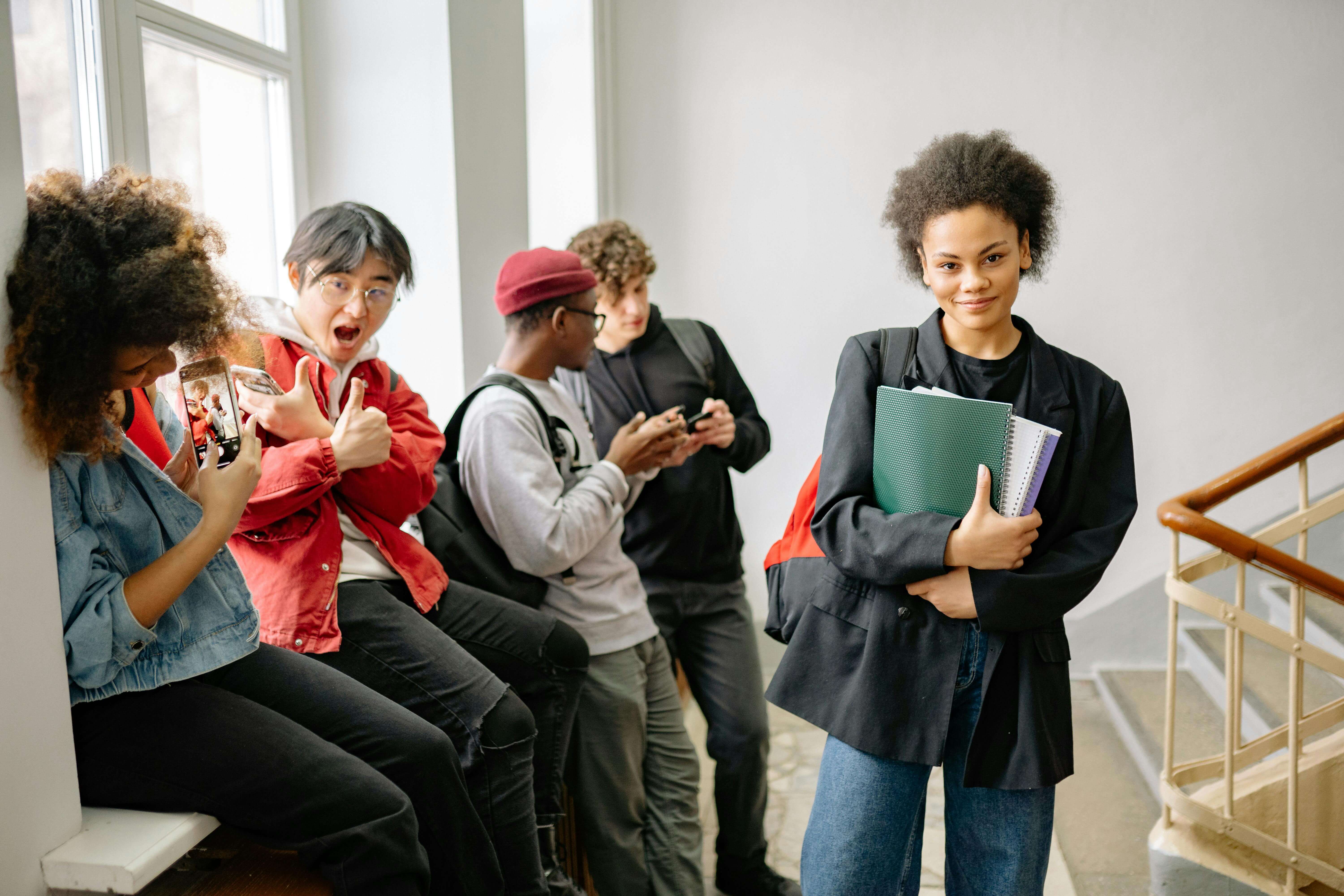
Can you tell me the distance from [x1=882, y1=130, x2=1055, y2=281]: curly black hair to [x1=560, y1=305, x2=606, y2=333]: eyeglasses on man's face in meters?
0.80

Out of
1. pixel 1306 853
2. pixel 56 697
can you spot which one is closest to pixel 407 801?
pixel 56 697

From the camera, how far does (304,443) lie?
153cm

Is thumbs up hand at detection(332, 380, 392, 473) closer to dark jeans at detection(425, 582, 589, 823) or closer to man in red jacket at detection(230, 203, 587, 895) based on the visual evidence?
man in red jacket at detection(230, 203, 587, 895)

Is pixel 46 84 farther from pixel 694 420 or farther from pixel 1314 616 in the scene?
pixel 1314 616

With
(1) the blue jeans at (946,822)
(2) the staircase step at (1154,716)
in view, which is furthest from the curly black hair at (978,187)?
(2) the staircase step at (1154,716)

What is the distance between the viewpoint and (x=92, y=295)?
113 cm

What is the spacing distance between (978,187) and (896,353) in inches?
9.9

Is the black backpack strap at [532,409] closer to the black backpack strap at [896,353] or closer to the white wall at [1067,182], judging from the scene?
the black backpack strap at [896,353]

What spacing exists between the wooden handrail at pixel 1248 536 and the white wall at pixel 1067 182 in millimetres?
1490

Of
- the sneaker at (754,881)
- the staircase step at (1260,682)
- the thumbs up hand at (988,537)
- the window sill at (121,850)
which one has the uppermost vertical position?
the thumbs up hand at (988,537)

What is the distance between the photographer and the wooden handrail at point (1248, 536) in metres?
2.26

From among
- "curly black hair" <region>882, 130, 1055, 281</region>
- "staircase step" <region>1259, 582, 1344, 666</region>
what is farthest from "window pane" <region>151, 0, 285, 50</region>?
"staircase step" <region>1259, 582, 1344, 666</region>

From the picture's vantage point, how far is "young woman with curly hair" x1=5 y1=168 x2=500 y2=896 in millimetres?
1131

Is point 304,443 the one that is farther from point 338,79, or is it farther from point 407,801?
point 338,79
